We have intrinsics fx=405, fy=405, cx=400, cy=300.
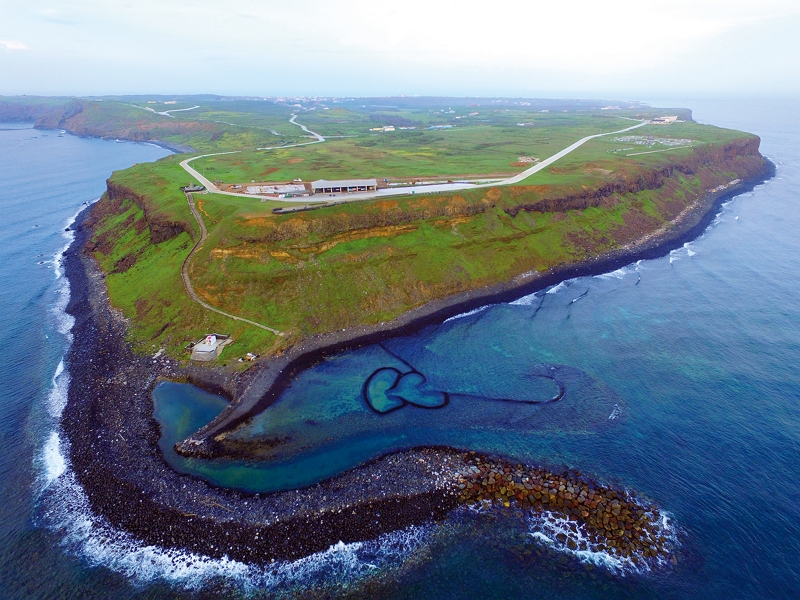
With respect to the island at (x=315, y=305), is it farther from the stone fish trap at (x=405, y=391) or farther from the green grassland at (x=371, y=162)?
the green grassland at (x=371, y=162)

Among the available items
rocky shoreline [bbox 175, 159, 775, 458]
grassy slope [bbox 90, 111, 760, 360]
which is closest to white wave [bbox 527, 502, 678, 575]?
rocky shoreline [bbox 175, 159, 775, 458]

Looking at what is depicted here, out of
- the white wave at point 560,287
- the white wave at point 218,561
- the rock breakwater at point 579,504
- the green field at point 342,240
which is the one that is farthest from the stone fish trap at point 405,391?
the white wave at point 560,287

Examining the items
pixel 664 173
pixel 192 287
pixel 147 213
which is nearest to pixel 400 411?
pixel 192 287

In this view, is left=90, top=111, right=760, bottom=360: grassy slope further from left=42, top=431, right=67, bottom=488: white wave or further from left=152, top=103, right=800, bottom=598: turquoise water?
left=42, top=431, right=67, bottom=488: white wave

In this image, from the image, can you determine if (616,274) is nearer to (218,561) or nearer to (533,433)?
(533,433)

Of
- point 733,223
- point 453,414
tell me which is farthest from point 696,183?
point 453,414

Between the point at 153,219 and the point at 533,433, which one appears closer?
the point at 533,433
